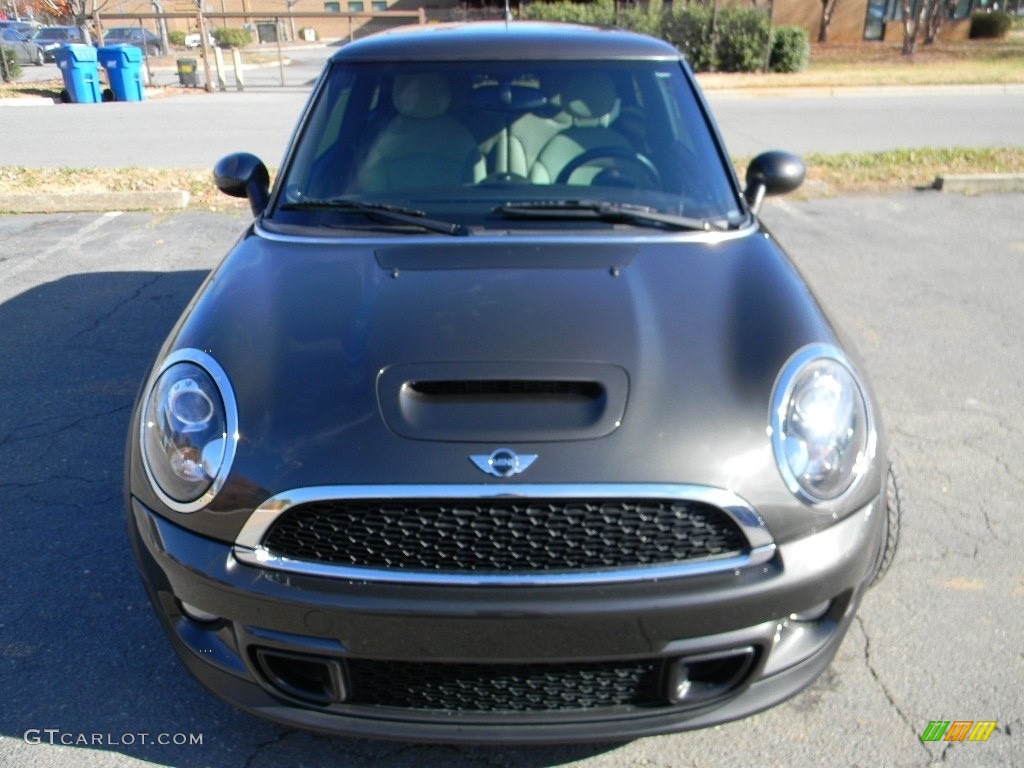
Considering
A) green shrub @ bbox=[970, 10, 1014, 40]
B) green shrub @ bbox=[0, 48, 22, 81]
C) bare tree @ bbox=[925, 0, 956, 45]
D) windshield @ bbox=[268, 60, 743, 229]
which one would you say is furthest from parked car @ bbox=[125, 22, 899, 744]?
green shrub @ bbox=[970, 10, 1014, 40]

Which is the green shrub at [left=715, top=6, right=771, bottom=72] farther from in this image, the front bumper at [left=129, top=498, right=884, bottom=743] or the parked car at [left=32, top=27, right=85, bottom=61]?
the parked car at [left=32, top=27, right=85, bottom=61]

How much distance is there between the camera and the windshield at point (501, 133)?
3240mm

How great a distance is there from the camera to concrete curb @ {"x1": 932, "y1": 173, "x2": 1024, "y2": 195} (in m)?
8.80

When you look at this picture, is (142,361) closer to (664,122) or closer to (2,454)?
(2,454)

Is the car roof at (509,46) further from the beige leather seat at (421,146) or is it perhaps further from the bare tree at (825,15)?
the bare tree at (825,15)

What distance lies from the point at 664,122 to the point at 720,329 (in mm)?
1373

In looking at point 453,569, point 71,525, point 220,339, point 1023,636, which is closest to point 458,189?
point 220,339

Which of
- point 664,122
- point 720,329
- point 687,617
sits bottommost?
point 687,617

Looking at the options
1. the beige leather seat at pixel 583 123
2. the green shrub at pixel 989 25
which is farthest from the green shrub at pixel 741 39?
the green shrub at pixel 989 25

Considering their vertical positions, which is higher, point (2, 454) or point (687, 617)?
point (687, 617)

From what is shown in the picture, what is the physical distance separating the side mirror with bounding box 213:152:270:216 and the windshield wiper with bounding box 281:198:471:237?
1.68ft

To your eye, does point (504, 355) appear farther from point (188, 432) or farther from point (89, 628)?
point (89, 628)

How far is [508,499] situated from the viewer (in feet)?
6.44

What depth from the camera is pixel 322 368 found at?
2238 millimetres
